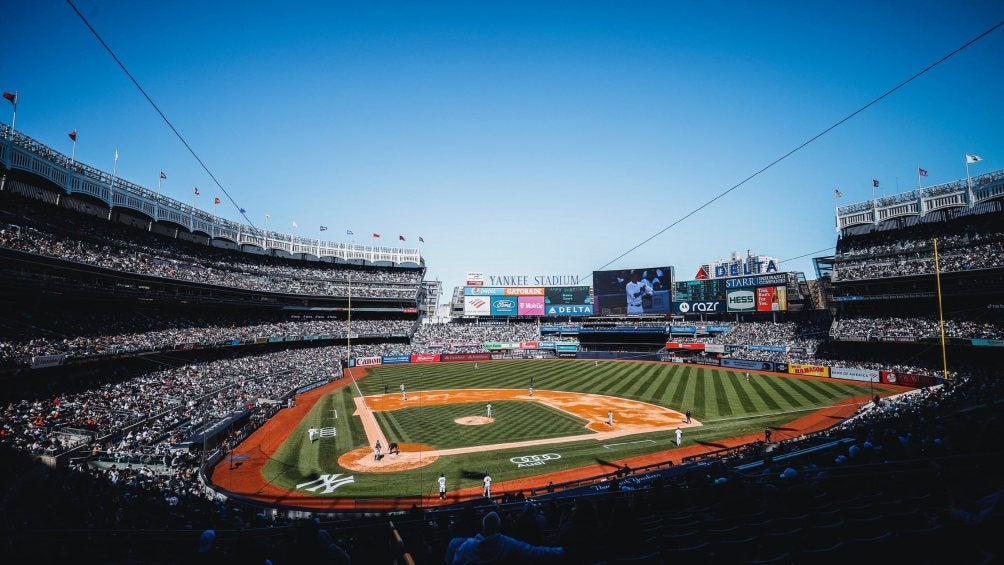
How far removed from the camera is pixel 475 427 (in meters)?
28.7

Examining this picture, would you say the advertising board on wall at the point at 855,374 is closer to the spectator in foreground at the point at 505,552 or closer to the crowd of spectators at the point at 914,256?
the crowd of spectators at the point at 914,256

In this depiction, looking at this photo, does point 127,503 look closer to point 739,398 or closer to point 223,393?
point 223,393

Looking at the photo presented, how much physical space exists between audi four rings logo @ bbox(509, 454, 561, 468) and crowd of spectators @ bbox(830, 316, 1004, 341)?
4122 centimetres

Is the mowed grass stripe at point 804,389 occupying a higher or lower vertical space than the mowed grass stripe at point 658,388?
higher

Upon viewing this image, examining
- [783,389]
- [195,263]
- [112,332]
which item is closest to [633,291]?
[783,389]

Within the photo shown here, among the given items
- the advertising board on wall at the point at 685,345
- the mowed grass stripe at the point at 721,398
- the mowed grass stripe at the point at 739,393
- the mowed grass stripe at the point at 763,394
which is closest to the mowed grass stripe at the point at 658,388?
the mowed grass stripe at the point at 721,398

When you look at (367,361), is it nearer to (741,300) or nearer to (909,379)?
(741,300)

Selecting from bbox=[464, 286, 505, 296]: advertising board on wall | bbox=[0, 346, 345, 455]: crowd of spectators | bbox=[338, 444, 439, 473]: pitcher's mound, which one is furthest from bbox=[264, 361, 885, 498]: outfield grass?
bbox=[464, 286, 505, 296]: advertising board on wall

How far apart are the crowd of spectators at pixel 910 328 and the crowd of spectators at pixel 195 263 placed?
61.9m

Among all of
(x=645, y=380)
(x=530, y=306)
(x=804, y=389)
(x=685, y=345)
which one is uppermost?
(x=530, y=306)

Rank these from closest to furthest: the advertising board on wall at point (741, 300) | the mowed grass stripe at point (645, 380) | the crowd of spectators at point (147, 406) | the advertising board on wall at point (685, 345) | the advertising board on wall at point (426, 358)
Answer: the crowd of spectators at point (147, 406)
the mowed grass stripe at point (645, 380)
the advertising board on wall at point (685, 345)
the advertising board on wall at point (741, 300)
the advertising board on wall at point (426, 358)

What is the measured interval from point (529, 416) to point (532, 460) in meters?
9.23

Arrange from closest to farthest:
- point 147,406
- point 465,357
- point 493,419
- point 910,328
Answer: point 147,406 → point 493,419 → point 910,328 → point 465,357

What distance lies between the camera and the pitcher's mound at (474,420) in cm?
2969
